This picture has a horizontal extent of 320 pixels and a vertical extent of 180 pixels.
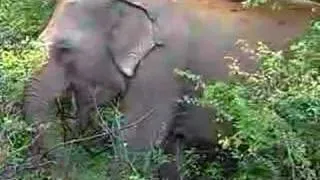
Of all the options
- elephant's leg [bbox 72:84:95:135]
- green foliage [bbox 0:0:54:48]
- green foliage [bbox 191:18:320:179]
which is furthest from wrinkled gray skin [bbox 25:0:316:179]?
green foliage [bbox 191:18:320:179]

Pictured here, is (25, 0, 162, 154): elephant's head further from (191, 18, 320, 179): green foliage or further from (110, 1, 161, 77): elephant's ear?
(191, 18, 320, 179): green foliage

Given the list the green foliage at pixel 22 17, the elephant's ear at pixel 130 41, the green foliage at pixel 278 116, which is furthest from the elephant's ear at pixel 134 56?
the green foliage at pixel 278 116

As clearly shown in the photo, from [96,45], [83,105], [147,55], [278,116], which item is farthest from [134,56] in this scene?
[278,116]

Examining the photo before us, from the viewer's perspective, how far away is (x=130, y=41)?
5789mm

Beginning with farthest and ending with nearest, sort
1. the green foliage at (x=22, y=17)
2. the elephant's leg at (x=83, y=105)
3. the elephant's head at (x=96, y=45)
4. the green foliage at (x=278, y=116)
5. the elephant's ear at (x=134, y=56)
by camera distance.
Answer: the elephant's ear at (x=134, y=56)
the elephant's head at (x=96, y=45)
the green foliage at (x=22, y=17)
the elephant's leg at (x=83, y=105)
the green foliage at (x=278, y=116)

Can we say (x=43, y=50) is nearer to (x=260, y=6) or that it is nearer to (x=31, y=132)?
(x=31, y=132)

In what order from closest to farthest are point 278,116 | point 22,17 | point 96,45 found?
point 278,116, point 96,45, point 22,17

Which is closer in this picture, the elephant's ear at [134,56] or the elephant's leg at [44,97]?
the elephant's leg at [44,97]

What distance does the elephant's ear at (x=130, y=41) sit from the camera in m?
5.77

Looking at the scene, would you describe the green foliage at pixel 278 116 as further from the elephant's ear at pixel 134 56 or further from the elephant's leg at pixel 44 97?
the elephant's ear at pixel 134 56

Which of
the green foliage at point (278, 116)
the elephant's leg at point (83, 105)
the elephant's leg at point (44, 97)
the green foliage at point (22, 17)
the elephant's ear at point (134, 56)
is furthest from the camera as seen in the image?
the elephant's ear at point (134, 56)

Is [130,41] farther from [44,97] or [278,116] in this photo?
[278,116]

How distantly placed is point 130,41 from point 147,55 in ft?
0.33

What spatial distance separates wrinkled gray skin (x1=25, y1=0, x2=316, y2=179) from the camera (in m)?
5.64
